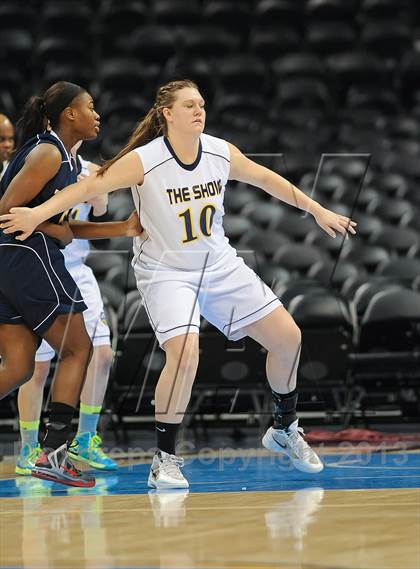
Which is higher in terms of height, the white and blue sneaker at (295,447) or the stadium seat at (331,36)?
the stadium seat at (331,36)

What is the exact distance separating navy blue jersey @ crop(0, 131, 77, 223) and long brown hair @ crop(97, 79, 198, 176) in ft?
0.70

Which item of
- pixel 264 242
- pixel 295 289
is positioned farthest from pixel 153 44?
pixel 295 289

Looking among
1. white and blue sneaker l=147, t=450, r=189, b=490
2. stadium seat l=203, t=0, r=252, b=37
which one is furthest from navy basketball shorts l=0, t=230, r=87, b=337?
stadium seat l=203, t=0, r=252, b=37

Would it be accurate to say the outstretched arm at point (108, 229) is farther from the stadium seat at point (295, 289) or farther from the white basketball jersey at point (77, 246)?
the stadium seat at point (295, 289)

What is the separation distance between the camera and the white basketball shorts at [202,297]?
5211 mm

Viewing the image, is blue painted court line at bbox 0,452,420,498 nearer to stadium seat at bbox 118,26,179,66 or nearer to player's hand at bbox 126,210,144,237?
player's hand at bbox 126,210,144,237

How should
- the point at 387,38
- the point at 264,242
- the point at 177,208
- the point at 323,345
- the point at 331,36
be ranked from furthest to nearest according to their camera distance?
1. the point at 331,36
2. the point at 387,38
3. the point at 264,242
4. the point at 323,345
5. the point at 177,208

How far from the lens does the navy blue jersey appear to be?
531cm

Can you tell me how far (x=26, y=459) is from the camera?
243 inches

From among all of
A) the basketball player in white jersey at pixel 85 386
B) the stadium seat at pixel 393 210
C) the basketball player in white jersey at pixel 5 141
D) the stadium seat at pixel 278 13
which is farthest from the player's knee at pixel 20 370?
the stadium seat at pixel 278 13

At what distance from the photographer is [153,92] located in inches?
554

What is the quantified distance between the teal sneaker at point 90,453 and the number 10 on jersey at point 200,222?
165 cm

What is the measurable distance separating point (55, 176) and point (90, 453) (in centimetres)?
184

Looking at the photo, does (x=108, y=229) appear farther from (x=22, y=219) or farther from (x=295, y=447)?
(x=295, y=447)
